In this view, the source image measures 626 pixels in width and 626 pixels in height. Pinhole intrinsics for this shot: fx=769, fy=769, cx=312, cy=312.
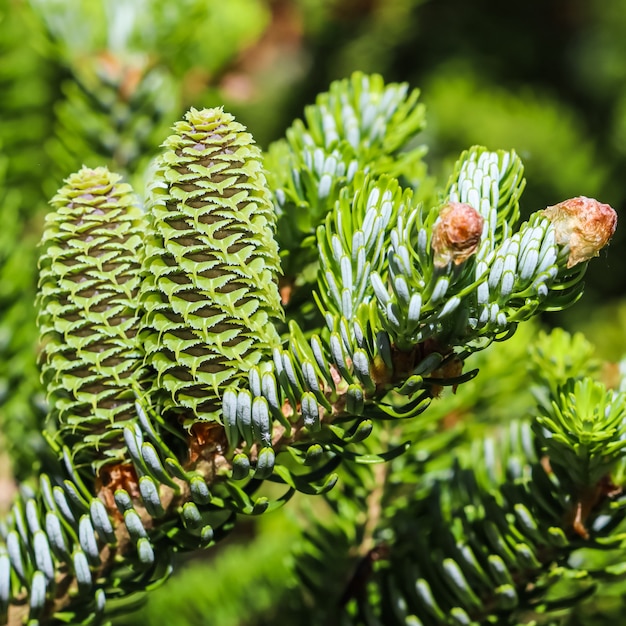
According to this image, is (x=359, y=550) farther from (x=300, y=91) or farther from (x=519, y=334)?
(x=300, y=91)

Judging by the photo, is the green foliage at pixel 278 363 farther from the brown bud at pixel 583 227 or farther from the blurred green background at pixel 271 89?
the blurred green background at pixel 271 89

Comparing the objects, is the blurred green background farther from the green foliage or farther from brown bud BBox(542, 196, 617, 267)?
brown bud BBox(542, 196, 617, 267)

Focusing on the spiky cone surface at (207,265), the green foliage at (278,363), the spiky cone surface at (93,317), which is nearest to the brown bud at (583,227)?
the green foliage at (278,363)

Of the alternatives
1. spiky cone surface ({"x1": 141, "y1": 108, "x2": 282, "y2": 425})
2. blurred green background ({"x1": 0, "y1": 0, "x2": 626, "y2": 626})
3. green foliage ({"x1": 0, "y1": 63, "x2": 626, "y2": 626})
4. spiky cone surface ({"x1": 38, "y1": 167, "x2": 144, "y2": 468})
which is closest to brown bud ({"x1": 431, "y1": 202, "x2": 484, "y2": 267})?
green foliage ({"x1": 0, "y1": 63, "x2": 626, "y2": 626})

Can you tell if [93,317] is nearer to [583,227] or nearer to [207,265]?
[207,265]

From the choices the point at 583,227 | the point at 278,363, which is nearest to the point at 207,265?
the point at 278,363

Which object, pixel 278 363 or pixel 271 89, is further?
pixel 271 89
